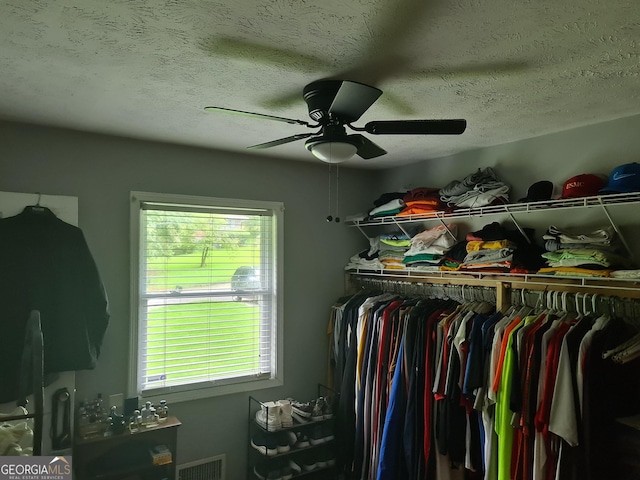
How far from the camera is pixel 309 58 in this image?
5.41 ft

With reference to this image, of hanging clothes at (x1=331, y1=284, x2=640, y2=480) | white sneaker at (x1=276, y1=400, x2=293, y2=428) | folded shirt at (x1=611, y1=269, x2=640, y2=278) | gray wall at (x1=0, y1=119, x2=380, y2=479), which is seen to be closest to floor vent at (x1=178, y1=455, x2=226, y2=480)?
gray wall at (x1=0, y1=119, x2=380, y2=479)

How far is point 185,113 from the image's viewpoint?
2309 millimetres

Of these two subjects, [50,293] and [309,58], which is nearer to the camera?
[309,58]

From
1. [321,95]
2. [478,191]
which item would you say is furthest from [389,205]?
[321,95]

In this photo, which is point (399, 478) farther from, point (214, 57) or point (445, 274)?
point (214, 57)

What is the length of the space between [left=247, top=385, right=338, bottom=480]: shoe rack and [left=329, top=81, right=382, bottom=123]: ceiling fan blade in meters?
2.08

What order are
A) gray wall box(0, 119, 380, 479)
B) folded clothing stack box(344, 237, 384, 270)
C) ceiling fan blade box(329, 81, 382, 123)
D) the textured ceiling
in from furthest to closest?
folded clothing stack box(344, 237, 384, 270)
gray wall box(0, 119, 380, 479)
ceiling fan blade box(329, 81, 382, 123)
the textured ceiling

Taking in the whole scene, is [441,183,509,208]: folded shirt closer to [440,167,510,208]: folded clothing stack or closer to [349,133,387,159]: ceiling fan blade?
[440,167,510,208]: folded clothing stack

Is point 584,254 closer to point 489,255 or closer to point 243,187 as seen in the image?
point 489,255

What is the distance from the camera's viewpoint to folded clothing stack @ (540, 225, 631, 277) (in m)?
2.12

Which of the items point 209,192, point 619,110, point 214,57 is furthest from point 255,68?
point 619,110

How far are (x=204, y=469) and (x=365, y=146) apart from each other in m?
2.47

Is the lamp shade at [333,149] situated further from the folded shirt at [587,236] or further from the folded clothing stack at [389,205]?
the folded clothing stack at [389,205]

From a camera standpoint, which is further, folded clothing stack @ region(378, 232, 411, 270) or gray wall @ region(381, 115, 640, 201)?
folded clothing stack @ region(378, 232, 411, 270)
